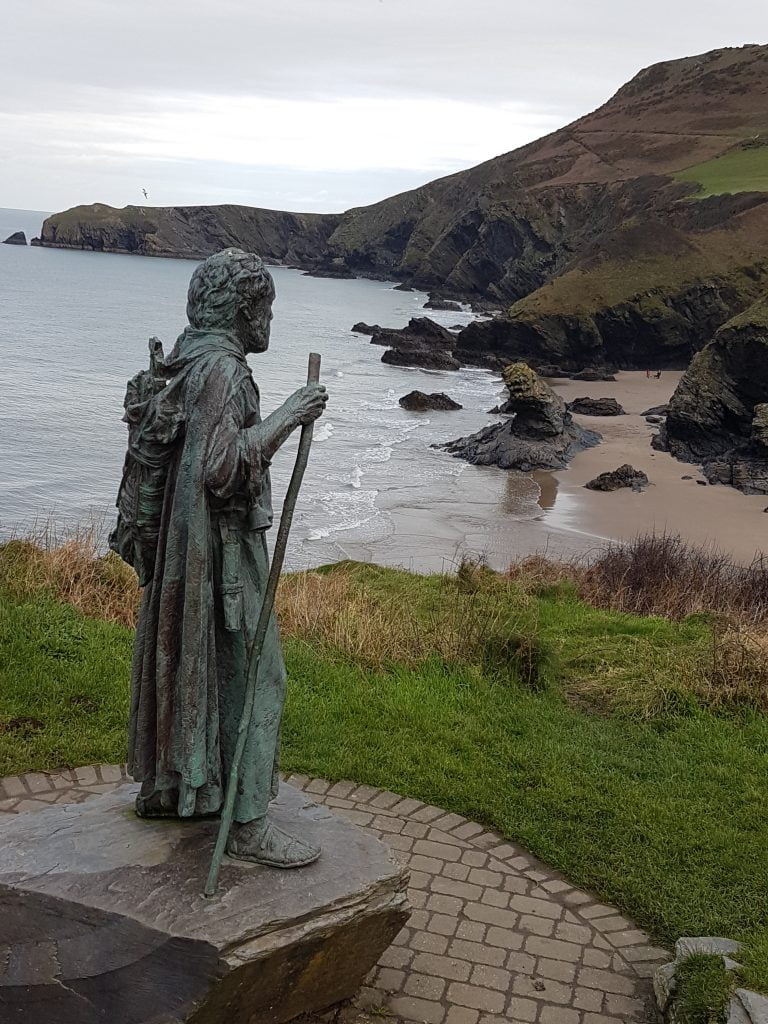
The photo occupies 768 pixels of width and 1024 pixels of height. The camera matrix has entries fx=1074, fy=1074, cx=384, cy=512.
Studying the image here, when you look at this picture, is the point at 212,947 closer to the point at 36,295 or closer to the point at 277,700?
the point at 277,700

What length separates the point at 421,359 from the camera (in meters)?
53.6

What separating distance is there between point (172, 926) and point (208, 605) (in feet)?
4.21

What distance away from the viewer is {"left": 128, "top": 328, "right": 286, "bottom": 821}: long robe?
435 centimetres

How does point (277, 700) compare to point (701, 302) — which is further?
point (701, 302)

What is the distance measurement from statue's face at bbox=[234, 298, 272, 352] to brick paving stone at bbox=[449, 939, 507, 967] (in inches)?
128

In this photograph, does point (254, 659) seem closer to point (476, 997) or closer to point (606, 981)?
point (476, 997)

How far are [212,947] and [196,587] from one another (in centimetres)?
142

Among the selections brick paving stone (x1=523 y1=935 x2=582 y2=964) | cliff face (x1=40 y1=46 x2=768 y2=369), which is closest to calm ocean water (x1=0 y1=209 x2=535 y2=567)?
cliff face (x1=40 y1=46 x2=768 y2=369)

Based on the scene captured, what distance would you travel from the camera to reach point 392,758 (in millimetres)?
7637

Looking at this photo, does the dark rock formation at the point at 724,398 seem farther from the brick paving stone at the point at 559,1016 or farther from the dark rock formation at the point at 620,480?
the brick paving stone at the point at 559,1016

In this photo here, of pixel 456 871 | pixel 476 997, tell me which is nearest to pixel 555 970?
pixel 476 997

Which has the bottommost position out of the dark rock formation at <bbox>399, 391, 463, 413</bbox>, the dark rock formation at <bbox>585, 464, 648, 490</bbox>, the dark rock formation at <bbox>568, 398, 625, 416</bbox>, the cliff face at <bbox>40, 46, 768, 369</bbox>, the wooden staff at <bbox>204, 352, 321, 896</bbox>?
the dark rock formation at <bbox>585, 464, 648, 490</bbox>

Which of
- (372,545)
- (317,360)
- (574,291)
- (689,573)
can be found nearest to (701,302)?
(574,291)

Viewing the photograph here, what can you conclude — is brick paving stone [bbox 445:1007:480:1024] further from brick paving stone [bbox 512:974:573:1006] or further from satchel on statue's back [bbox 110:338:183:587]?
satchel on statue's back [bbox 110:338:183:587]
